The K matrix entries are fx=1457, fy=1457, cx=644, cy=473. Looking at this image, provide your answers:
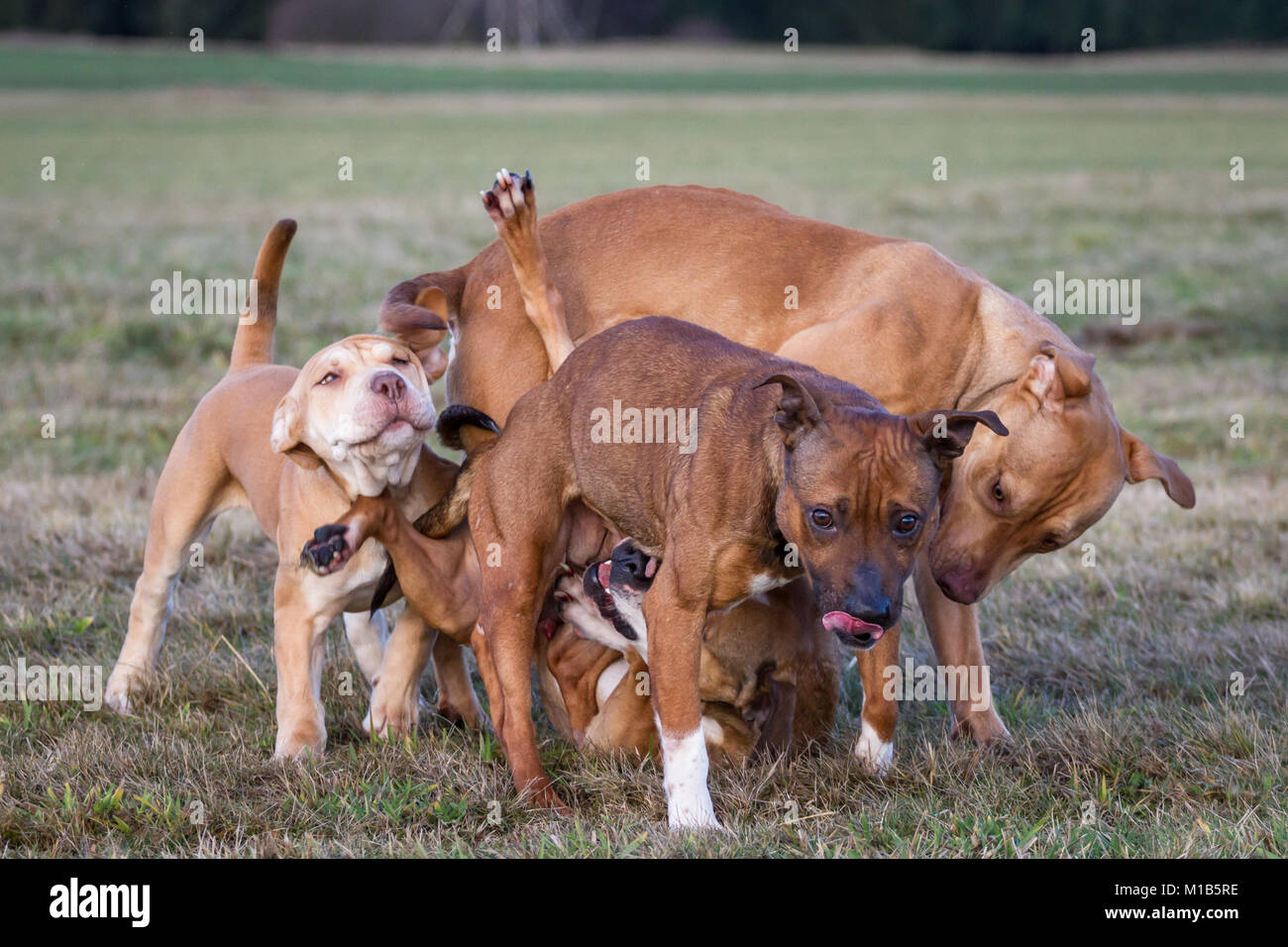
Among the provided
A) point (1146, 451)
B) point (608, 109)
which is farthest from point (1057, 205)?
point (608, 109)

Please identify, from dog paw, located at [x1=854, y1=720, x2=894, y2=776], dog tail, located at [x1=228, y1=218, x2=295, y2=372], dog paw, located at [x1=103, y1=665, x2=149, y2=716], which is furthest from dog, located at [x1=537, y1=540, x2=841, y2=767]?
dog tail, located at [x1=228, y1=218, x2=295, y2=372]

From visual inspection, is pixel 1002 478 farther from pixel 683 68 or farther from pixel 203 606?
pixel 683 68

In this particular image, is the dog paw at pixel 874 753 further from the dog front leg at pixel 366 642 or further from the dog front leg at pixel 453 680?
the dog front leg at pixel 366 642

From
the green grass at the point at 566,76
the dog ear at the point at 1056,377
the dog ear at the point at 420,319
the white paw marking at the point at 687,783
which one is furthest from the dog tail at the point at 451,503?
the green grass at the point at 566,76

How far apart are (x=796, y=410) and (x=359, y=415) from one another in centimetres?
161

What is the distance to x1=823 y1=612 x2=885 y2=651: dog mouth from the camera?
159 inches

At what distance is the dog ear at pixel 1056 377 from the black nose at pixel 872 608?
135cm

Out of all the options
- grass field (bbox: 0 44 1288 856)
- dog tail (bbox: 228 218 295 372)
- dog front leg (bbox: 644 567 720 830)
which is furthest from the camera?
dog tail (bbox: 228 218 295 372)

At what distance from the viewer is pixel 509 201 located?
535 centimetres

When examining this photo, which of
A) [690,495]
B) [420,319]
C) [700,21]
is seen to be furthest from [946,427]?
[700,21]

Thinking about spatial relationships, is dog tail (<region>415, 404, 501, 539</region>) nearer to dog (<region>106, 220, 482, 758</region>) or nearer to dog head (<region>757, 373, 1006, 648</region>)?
dog (<region>106, 220, 482, 758</region>)

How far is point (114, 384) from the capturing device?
450 inches

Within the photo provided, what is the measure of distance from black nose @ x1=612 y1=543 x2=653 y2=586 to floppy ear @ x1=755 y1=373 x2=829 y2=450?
979 mm

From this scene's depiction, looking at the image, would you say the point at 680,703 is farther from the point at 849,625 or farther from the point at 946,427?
the point at 946,427
